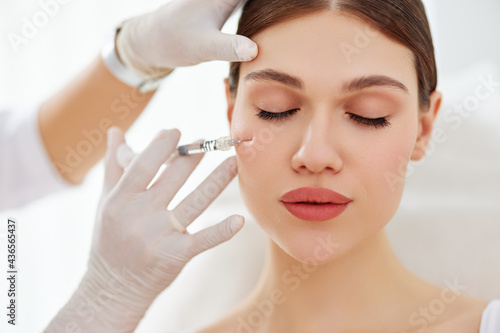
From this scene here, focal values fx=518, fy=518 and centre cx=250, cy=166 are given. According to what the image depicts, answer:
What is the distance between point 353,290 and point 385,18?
0.68 m

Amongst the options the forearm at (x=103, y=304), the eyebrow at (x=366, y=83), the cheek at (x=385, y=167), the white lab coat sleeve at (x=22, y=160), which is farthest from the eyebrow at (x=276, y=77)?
the white lab coat sleeve at (x=22, y=160)

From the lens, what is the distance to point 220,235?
4.34 feet

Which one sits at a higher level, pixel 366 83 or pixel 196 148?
pixel 366 83

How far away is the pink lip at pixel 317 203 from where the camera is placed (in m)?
1.17

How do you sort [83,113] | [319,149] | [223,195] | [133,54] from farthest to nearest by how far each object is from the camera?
1. [223,195]
2. [83,113]
3. [133,54]
4. [319,149]

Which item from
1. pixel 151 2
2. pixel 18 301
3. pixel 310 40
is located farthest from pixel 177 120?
pixel 310 40

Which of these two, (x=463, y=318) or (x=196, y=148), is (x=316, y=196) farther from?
(x=463, y=318)

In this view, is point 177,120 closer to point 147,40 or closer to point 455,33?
point 147,40

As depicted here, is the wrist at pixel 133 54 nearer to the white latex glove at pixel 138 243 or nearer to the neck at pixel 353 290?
the white latex glove at pixel 138 243

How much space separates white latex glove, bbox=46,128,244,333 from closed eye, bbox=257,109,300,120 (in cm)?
18

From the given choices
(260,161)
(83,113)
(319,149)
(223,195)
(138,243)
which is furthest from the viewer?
(223,195)

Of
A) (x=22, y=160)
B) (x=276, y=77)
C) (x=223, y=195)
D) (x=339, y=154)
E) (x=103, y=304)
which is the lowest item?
(x=223, y=195)

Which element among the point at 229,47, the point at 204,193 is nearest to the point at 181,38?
the point at 229,47

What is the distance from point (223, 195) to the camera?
2055mm
